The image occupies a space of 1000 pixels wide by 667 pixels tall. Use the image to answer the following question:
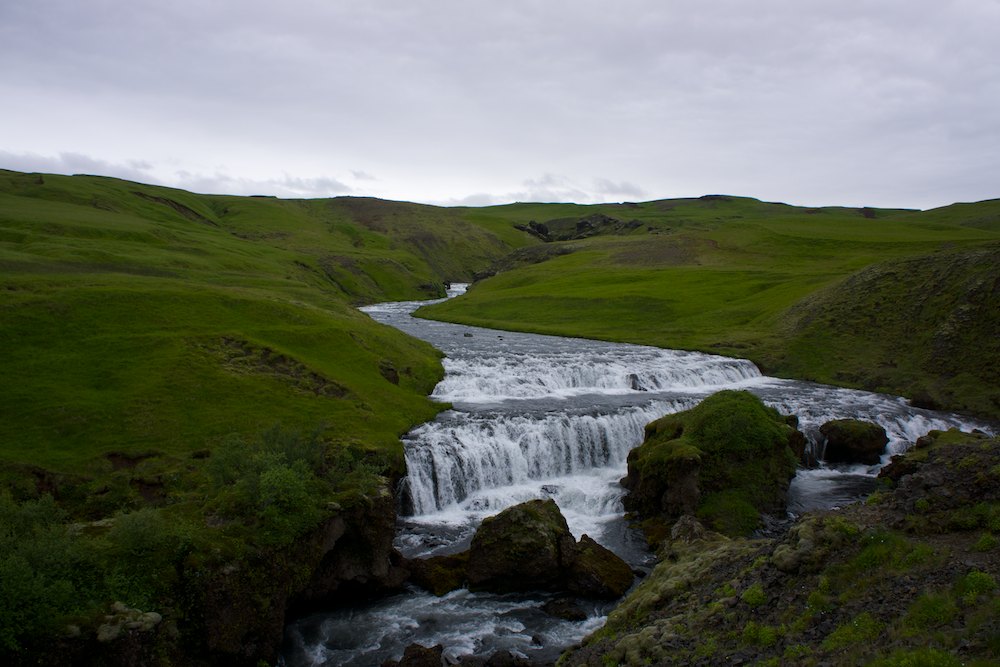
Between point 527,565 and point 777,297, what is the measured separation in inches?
2896

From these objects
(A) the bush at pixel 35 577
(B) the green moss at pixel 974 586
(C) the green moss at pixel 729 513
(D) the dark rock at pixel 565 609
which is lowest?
(D) the dark rock at pixel 565 609

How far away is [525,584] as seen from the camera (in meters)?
25.1

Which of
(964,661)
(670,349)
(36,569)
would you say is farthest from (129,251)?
→ (964,661)

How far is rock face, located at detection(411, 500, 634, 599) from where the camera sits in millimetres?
24828

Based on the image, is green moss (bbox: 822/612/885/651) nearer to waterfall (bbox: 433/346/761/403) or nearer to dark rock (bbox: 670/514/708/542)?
dark rock (bbox: 670/514/708/542)

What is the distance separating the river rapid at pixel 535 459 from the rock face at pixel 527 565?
60 cm

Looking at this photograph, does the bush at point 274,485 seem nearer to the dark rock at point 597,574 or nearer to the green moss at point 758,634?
the dark rock at point 597,574

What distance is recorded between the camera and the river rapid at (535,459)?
885 inches

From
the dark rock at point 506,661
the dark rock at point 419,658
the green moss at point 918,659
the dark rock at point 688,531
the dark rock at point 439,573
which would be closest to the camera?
the green moss at point 918,659

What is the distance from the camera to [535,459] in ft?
124

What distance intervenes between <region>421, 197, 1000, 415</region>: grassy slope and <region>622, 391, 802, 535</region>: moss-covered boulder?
2772 cm

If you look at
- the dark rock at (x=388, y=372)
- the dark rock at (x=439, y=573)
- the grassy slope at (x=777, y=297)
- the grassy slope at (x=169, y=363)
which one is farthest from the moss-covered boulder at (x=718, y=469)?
the grassy slope at (x=777, y=297)

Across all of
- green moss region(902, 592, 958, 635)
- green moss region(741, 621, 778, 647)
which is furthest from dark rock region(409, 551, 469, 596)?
green moss region(902, 592, 958, 635)

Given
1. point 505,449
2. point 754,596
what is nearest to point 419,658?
point 754,596
